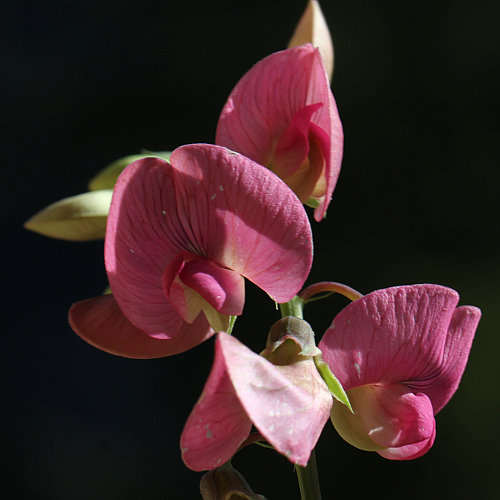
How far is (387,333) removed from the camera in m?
0.36

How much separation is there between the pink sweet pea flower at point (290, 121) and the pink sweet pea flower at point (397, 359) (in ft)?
0.29

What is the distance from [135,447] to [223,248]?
55.8 inches

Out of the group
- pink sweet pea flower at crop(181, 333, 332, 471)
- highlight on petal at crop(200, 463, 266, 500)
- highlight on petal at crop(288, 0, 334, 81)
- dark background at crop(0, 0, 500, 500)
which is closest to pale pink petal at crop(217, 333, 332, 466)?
pink sweet pea flower at crop(181, 333, 332, 471)

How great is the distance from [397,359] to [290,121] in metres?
0.16

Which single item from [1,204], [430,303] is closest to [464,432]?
[1,204]

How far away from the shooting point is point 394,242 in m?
1.70

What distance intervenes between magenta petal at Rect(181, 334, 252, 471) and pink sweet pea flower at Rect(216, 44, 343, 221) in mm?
146

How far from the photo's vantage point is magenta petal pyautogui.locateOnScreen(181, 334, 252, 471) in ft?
0.98

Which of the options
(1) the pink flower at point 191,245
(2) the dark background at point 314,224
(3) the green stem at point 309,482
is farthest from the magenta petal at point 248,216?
(2) the dark background at point 314,224

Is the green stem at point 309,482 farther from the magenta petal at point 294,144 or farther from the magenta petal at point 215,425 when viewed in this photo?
the magenta petal at point 294,144

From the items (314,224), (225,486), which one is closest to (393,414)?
(225,486)

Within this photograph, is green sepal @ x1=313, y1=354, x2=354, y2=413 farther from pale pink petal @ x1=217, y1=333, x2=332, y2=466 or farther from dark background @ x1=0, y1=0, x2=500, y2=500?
dark background @ x1=0, y1=0, x2=500, y2=500

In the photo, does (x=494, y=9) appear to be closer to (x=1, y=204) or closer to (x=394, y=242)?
(x=394, y=242)

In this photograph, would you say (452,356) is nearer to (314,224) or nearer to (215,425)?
(215,425)
